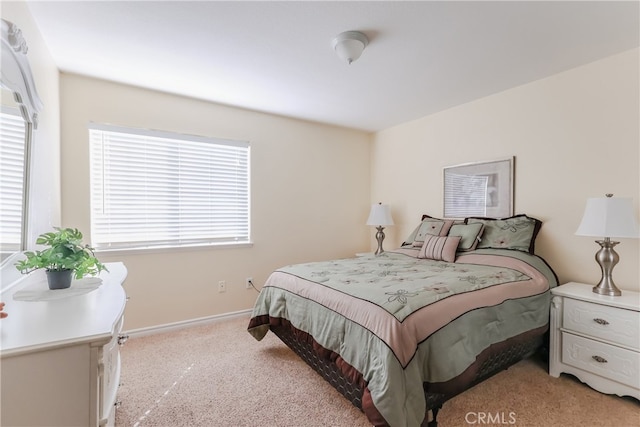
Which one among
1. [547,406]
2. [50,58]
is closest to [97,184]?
[50,58]

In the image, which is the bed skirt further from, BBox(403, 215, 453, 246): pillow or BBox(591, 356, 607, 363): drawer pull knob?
BBox(403, 215, 453, 246): pillow

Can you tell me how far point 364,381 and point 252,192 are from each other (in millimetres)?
2436

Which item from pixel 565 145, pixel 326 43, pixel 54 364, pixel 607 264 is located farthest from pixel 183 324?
pixel 565 145

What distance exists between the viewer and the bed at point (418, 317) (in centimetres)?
138

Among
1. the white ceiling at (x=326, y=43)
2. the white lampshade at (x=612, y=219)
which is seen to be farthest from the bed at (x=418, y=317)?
the white ceiling at (x=326, y=43)

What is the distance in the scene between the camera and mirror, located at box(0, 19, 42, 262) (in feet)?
4.05

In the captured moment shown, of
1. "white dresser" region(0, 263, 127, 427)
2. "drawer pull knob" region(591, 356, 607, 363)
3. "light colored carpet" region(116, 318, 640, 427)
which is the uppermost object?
"white dresser" region(0, 263, 127, 427)

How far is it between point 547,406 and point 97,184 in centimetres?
377

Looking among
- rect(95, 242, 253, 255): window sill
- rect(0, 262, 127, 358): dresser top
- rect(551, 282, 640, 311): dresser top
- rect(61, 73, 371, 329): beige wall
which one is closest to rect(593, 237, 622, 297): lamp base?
rect(551, 282, 640, 311): dresser top

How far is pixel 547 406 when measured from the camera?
5.81 feet

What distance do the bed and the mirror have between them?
60.2 inches

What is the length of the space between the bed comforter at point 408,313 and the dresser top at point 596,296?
0.37ft

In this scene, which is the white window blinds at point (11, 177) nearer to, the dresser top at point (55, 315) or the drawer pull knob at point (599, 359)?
the dresser top at point (55, 315)

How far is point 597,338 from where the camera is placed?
1.92 m
